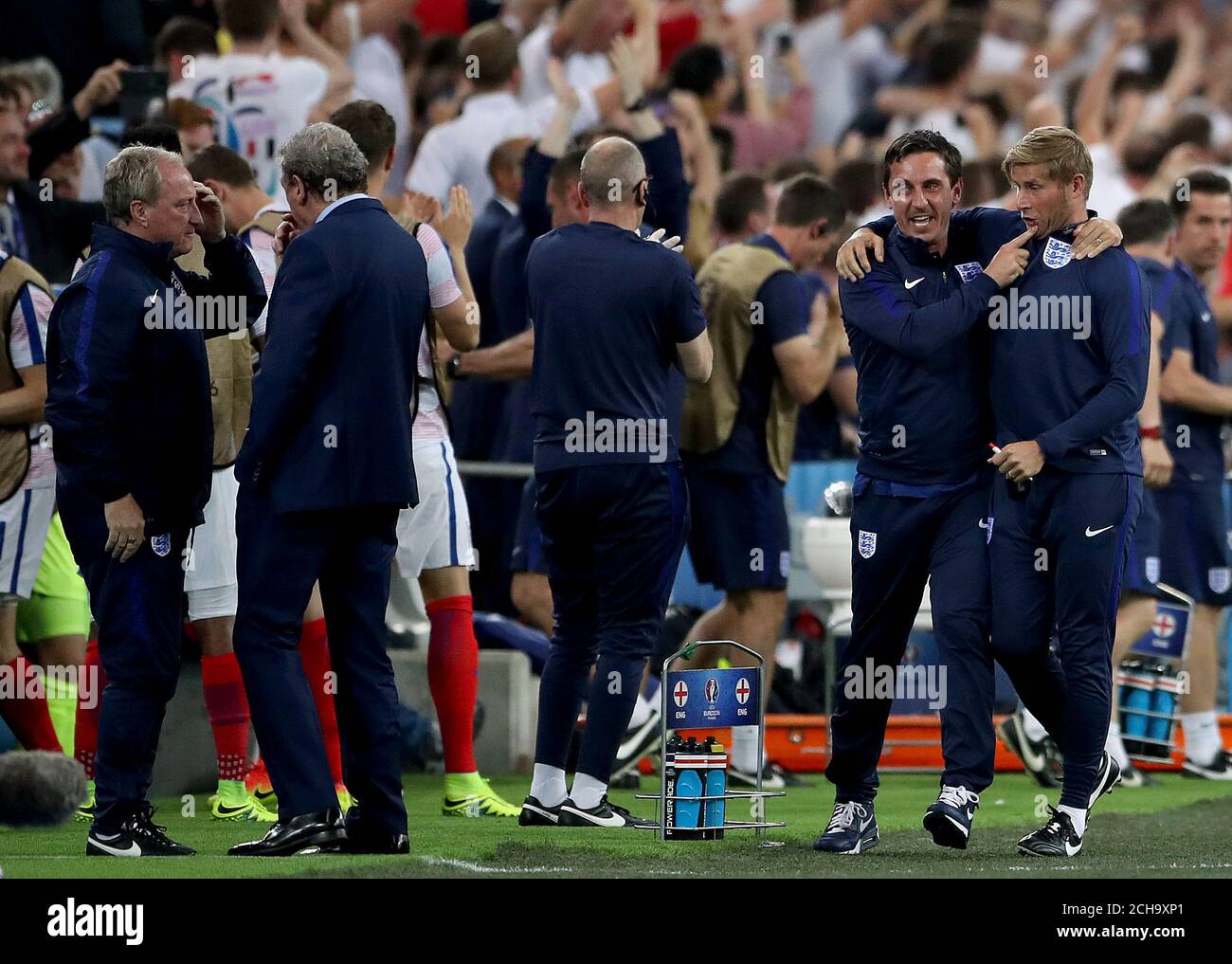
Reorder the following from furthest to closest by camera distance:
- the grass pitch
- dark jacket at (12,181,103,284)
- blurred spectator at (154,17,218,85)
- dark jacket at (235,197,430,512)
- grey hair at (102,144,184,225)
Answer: blurred spectator at (154,17,218,85) < dark jacket at (12,181,103,284) < grey hair at (102,144,184,225) < dark jacket at (235,197,430,512) < the grass pitch

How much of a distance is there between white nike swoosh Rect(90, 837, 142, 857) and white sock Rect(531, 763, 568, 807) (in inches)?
61.3

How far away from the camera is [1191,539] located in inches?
425

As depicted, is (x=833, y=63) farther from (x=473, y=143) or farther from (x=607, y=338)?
(x=607, y=338)

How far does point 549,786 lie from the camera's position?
7.73m

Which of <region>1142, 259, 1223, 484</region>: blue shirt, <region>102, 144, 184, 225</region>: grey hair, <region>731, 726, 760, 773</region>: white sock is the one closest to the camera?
<region>102, 144, 184, 225</region>: grey hair

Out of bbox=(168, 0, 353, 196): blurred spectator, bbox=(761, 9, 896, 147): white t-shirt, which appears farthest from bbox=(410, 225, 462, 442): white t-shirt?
bbox=(761, 9, 896, 147): white t-shirt

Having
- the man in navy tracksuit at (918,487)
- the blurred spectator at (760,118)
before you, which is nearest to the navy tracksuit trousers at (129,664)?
the man in navy tracksuit at (918,487)

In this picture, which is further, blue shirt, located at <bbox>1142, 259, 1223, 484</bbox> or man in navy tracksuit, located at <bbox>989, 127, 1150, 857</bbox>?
blue shirt, located at <bbox>1142, 259, 1223, 484</bbox>

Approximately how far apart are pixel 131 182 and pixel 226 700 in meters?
2.19

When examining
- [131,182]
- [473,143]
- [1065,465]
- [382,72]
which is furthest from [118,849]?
[382,72]

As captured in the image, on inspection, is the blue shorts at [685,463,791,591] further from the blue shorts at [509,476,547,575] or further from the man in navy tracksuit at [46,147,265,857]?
the man in navy tracksuit at [46,147,265,857]

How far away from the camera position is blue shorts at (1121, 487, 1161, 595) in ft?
33.2
